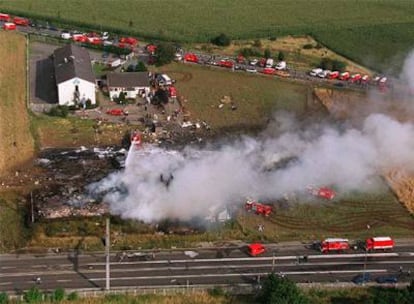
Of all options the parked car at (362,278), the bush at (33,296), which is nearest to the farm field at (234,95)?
the parked car at (362,278)

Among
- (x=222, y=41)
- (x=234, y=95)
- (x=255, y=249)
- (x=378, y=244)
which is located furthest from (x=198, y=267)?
(x=222, y=41)

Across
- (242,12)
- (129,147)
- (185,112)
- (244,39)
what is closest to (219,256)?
(129,147)

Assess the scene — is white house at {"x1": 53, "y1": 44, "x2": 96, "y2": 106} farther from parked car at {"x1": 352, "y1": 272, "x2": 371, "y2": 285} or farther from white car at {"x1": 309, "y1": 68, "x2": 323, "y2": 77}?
parked car at {"x1": 352, "y1": 272, "x2": 371, "y2": 285}

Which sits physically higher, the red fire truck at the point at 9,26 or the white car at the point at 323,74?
the red fire truck at the point at 9,26

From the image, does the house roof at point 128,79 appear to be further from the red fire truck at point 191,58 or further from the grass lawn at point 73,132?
the red fire truck at point 191,58

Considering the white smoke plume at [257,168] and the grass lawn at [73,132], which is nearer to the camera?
the white smoke plume at [257,168]

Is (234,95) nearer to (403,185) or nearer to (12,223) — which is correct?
(403,185)

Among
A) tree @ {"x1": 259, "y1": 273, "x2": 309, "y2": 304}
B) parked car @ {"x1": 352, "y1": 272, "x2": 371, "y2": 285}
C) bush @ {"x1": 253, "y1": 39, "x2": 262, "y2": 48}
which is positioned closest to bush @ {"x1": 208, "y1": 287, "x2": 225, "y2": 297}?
tree @ {"x1": 259, "y1": 273, "x2": 309, "y2": 304}
